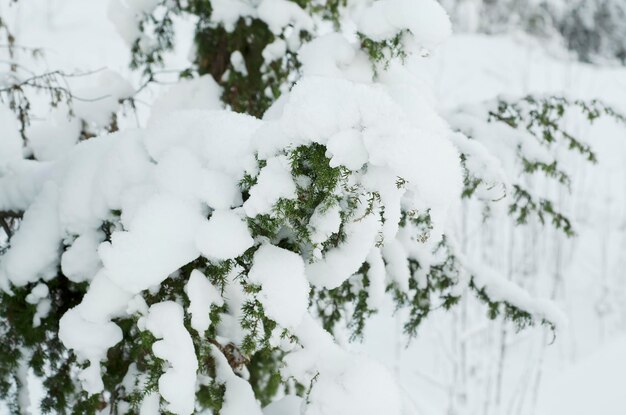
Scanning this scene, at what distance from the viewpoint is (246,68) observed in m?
3.21

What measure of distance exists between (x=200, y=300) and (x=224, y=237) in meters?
0.22

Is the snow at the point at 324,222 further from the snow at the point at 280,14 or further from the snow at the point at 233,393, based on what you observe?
the snow at the point at 280,14

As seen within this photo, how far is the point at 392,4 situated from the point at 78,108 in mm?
1714

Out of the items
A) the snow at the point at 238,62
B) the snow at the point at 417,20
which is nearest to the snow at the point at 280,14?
the snow at the point at 238,62

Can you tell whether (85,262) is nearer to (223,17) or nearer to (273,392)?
(223,17)

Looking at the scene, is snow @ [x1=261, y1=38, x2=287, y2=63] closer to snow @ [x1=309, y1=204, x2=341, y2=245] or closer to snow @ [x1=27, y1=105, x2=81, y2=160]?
snow @ [x1=27, y1=105, x2=81, y2=160]

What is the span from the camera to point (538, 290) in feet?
25.5

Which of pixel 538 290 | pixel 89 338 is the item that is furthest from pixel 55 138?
pixel 538 290

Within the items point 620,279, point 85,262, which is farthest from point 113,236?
point 620,279

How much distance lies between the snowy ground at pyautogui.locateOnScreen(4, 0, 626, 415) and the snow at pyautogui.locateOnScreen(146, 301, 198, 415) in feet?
4.50

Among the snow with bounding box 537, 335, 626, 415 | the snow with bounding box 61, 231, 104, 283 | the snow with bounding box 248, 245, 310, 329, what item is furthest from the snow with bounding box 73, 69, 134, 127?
the snow with bounding box 537, 335, 626, 415

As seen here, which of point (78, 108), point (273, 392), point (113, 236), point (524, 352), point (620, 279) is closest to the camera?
point (113, 236)

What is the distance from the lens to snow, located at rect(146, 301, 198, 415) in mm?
1569

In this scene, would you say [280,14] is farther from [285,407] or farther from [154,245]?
[285,407]
